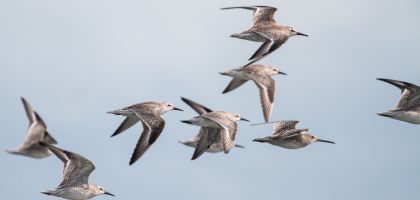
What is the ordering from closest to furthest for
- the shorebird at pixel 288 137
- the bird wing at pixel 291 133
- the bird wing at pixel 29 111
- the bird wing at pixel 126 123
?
the bird wing at pixel 29 111
the bird wing at pixel 291 133
the shorebird at pixel 288 137
the bird wing at pixel 126 123

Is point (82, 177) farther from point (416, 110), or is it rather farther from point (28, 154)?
point (416, 110)

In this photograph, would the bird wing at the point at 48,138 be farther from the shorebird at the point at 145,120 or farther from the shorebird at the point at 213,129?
the shorebird at the point at 213,129

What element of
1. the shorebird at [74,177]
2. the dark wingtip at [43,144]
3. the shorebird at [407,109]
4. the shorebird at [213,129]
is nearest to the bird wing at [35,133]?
the dark wingtip at [43,144]

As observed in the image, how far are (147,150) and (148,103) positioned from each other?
2622mm

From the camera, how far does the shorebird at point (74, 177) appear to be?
26.5 metres

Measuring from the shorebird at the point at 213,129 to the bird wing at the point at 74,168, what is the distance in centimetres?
259

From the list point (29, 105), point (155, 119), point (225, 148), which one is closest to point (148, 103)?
point (155, 119)

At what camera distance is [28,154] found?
24.9 m

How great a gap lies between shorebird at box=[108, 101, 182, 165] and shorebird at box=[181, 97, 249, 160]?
721mm

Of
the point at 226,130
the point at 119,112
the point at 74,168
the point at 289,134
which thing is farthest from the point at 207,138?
the point at 74,168

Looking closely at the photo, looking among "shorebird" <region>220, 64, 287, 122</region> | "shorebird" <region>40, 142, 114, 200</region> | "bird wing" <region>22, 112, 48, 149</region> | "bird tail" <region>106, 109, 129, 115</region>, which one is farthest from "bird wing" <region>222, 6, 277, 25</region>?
"bird wing" <region>22, 112, 48, 149</region>

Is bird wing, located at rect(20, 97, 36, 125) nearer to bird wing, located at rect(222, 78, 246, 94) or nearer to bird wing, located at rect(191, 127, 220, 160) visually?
bird wing, located at rect(191, 127, 220, 160)

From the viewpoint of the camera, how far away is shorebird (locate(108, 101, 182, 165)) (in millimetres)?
28003

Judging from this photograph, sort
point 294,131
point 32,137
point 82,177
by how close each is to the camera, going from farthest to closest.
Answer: point 294,131, point 82,177, point 32,137
